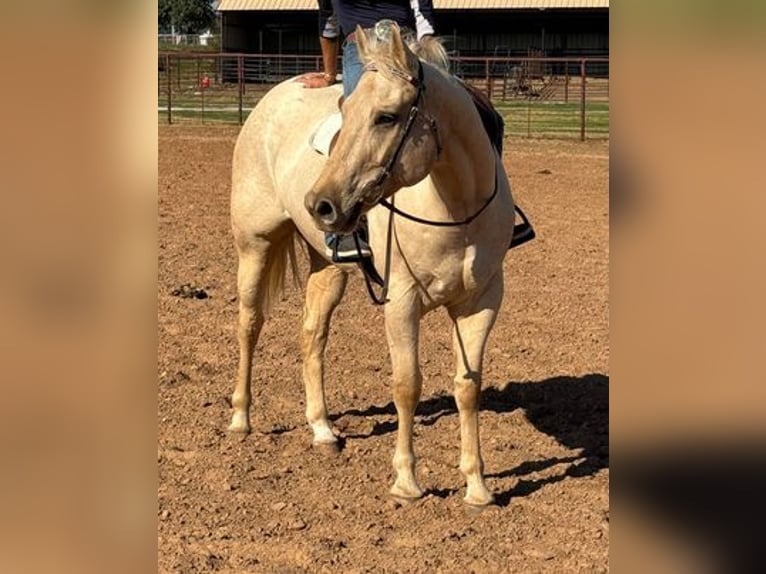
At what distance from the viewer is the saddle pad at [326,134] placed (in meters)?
4.46

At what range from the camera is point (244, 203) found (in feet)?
17.8

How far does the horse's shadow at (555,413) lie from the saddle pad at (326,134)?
1.63 meters

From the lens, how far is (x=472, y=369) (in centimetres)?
428

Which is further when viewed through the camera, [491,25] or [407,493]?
[491,25]

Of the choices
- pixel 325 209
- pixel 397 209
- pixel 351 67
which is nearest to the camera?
pixel 325 209

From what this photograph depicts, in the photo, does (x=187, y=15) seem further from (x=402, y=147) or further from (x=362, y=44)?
(x=402, y=147)

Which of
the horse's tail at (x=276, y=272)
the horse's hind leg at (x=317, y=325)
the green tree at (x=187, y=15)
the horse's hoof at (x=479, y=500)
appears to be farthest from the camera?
the green tree at (x=187, y=15)

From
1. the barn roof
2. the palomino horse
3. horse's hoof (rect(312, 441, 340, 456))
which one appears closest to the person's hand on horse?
the palomino horse

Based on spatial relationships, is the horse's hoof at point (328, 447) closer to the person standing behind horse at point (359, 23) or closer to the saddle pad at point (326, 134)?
the person standing behind horse at point (359, 23)

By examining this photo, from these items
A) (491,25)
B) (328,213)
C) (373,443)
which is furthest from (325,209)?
(491,25)

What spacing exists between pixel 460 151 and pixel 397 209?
38 centimetres

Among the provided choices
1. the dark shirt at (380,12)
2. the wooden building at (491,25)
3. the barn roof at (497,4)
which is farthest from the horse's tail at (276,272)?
the wooden building at (491,25)
